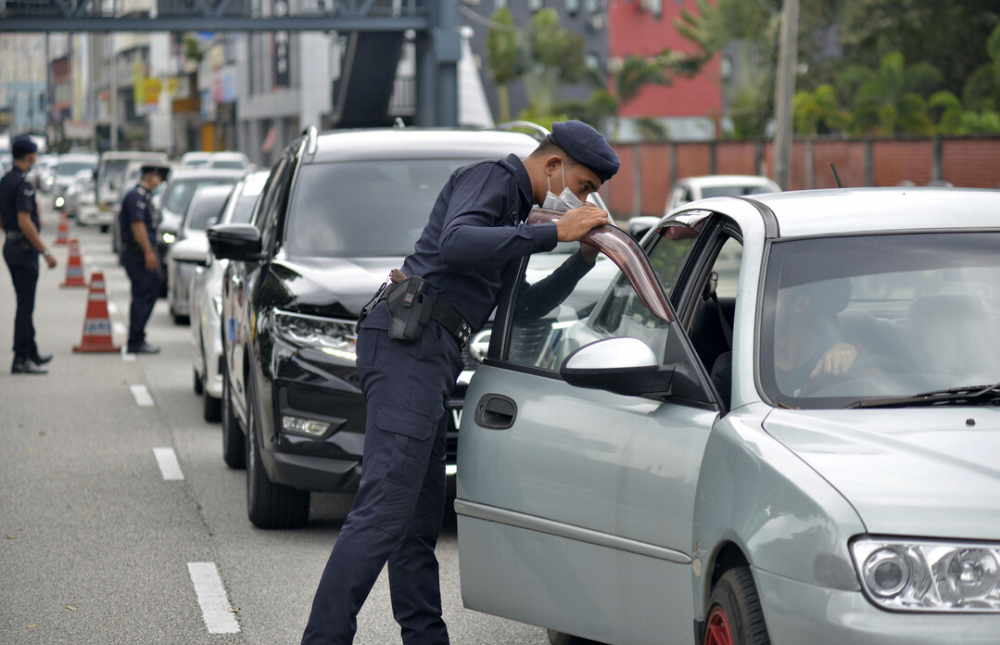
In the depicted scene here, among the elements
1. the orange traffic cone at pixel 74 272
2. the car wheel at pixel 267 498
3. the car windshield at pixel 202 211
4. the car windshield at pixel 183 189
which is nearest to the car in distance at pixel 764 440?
the car wheel at pixel 267 498

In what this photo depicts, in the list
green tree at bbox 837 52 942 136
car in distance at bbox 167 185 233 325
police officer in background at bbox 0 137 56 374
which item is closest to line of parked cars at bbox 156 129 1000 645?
police officer in background at bbox 0 137 56 374

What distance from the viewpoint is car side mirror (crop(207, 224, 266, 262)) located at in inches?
301

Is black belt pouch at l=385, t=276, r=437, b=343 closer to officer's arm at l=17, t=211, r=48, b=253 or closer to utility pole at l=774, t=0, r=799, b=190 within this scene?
officer's arm at l=17, t=211, r=48, b=253

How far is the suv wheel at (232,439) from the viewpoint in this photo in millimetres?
8844

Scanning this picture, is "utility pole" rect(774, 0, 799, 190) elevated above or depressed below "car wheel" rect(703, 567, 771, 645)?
above

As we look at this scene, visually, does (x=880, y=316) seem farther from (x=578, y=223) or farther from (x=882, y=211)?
(x=578, y=223)

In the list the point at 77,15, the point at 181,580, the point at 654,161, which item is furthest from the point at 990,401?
the point at 654,161

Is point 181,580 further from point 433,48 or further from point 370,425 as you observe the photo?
point 433,48

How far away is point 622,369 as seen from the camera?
3842 millimetres

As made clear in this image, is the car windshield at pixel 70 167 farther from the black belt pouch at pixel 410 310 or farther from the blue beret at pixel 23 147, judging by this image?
the black belt pouch at pixel 410 310

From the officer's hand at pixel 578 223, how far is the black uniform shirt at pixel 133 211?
37.0 ft

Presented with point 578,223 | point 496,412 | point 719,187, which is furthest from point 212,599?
point 719,187

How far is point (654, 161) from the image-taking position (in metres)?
43.2

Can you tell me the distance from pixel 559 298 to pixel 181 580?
2510 mm
